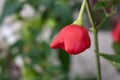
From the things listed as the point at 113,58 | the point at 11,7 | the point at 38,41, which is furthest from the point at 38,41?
the point at 113,58

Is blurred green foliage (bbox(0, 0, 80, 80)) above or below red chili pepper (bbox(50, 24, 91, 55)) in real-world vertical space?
below

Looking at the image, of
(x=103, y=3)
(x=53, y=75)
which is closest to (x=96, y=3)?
(x=103, y=3)

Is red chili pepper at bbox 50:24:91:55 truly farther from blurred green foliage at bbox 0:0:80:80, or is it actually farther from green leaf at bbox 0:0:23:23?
green leaf at bbox 0:0:23:23

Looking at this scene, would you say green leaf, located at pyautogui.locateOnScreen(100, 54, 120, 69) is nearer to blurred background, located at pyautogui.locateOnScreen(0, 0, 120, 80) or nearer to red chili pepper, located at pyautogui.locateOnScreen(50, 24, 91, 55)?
red chili pepper, located at pyautogui.locateOnScreen(50, 24, 91, 55)

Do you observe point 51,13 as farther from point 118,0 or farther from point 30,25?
point 118,0

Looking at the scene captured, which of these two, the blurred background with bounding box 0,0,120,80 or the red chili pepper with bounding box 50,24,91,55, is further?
the blurred background with bounding box 0,0,120,80

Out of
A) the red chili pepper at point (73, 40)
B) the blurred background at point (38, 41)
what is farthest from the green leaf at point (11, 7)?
the red chili pepper at point (73, 40)

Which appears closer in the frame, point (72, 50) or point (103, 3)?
point (72, 50)

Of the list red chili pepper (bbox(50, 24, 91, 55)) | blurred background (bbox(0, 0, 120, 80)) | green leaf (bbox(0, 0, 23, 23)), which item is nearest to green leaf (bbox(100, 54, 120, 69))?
red chili pepper (bbox(50, 24, 91, 55))

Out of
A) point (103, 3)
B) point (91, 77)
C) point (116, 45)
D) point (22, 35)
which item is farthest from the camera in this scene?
point (91, 77)
